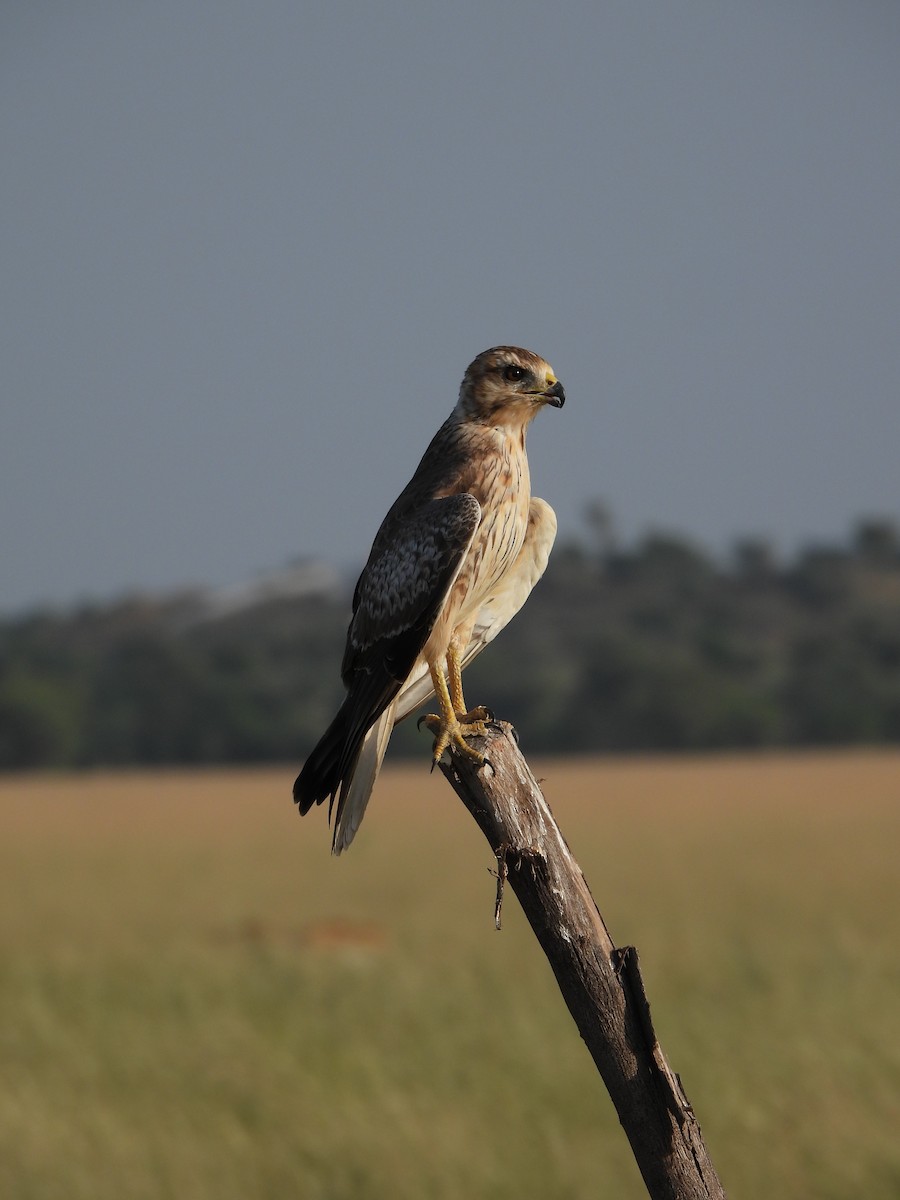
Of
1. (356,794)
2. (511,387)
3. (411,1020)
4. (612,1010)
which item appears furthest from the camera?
(411,1020)

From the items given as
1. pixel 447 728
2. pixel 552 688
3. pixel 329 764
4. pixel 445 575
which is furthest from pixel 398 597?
pixel 552 688

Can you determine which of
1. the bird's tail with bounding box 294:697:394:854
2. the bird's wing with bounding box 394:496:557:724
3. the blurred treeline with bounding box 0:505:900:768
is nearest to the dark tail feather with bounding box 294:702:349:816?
the bird's tail with bounding box 294:697:394:854

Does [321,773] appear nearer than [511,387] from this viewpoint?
Yes

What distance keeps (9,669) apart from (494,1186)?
10229cm

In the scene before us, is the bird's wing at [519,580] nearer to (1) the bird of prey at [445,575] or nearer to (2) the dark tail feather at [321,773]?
(1) the bird of prey at [445,575]

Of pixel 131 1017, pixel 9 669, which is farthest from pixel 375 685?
pixel 9 669

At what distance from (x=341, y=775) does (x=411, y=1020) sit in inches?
692

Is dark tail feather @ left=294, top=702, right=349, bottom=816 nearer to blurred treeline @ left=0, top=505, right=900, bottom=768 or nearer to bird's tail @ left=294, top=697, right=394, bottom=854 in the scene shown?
bird's tail @ left=294, top=697, right=394, bottom=854

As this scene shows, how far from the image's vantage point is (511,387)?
6.46 meters

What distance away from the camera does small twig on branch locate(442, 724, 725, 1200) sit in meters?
4.06

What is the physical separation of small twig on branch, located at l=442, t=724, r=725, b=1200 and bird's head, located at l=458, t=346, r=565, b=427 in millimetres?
2453

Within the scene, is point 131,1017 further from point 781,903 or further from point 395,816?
point 395,816

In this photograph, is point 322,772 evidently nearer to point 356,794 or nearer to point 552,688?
point 356,794

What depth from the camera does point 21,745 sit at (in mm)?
95750
